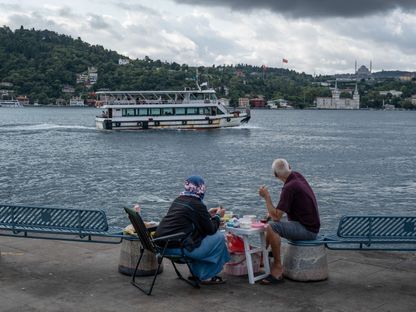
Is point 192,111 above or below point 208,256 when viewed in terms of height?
below

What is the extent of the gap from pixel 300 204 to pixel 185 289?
1.62 metres

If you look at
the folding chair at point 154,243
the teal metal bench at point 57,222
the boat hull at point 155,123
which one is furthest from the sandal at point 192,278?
the boat hull at point 155,123

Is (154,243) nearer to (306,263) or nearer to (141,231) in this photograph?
(141,231)

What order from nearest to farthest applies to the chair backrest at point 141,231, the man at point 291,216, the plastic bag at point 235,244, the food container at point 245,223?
the chair backrest at point 141,231 < the man at point 291,216 < the food container at point 245,223 < the plastic bag at point 235,244

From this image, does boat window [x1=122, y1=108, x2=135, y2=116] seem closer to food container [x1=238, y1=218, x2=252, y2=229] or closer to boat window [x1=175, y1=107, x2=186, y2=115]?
boat window [x1=175, y1=107, x2=186, y2=115]

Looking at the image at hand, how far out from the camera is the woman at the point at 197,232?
6.68 m

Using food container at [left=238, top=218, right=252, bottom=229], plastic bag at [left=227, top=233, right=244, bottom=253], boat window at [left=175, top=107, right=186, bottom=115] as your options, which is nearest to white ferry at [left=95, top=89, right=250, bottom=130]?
boat window at [left=175, top=107, right=186, bottom=115]

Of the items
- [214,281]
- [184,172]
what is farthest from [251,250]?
[184,172]

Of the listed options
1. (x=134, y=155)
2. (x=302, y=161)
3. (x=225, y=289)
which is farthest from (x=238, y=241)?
(x=134, y=155)

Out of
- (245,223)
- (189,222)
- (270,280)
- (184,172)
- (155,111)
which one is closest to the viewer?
(189,222)

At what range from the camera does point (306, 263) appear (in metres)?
6.89

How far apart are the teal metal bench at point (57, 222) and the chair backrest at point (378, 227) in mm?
2691

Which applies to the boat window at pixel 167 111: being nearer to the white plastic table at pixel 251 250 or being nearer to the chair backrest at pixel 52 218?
the chair backrest at pixel 52 218

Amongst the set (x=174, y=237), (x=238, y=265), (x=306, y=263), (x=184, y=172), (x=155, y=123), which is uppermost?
(x=174, y=237)
